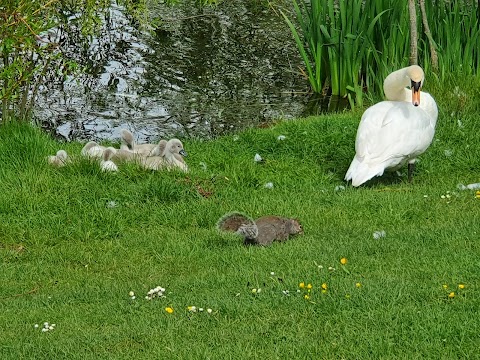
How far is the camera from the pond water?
37.9ft

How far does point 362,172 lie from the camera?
769 cm

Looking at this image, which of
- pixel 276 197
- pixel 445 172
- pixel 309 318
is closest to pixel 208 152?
pixel 276 197

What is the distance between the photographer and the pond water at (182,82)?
11547 mm

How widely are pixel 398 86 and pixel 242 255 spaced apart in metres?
3.20

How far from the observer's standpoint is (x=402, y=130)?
7.84 m

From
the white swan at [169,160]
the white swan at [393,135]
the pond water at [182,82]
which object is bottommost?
the pond water at [182,82]

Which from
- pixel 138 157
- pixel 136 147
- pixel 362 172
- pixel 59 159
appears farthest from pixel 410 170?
pixel 59 159

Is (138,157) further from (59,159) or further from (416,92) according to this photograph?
(416,92)

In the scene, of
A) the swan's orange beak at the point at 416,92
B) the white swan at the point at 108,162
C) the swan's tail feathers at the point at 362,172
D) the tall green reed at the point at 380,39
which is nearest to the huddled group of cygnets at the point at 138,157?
the white swan at the point at 108,162

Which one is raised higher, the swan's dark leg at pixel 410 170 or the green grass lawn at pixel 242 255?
the green grass lawn at pixel 242 255

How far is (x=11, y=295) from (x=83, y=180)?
2114 millimetres

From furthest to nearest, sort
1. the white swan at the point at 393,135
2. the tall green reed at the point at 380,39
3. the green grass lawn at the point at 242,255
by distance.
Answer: the tall green reed at the point at 380,39 → the white swan at the point at 393,135 → the green grass lawn at the point at 242,255

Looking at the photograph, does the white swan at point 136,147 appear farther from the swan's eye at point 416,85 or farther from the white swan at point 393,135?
the swan's eye at point 416,85

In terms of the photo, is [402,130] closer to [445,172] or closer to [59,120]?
[445,172]
